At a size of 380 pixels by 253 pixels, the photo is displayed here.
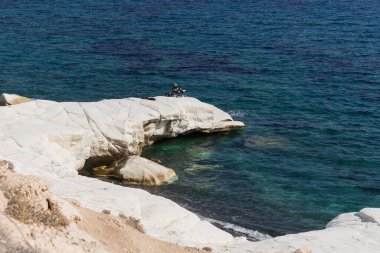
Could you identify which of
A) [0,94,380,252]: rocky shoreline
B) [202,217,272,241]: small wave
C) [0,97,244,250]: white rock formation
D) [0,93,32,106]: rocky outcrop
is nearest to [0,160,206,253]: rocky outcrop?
[0,94,380,252]: rocky shoreline

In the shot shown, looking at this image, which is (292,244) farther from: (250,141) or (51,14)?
(51,14)

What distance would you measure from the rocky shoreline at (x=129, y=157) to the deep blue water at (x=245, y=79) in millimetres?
2294

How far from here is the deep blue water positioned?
44.8m

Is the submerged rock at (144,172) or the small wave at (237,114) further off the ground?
the small wave at (237,114)

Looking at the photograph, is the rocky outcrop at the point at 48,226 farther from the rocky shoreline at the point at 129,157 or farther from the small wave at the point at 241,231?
the small wave at the point at 241,231

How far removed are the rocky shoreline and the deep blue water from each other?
90.3 inches

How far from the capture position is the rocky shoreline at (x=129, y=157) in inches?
1251

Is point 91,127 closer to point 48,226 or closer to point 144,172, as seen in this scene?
point 144,172

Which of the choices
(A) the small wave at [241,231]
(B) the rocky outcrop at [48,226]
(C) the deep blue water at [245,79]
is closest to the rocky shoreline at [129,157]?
(C) the deep blue water at [245,79]

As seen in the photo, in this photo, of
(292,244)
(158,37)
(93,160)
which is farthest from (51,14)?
(292,244)

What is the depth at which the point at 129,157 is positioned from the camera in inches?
1843

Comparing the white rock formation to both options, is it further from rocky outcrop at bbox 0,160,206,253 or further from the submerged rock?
rocky outcrop at bbox 0,160,206,253

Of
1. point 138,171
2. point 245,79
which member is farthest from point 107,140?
point 245,79

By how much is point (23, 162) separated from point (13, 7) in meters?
68.2
